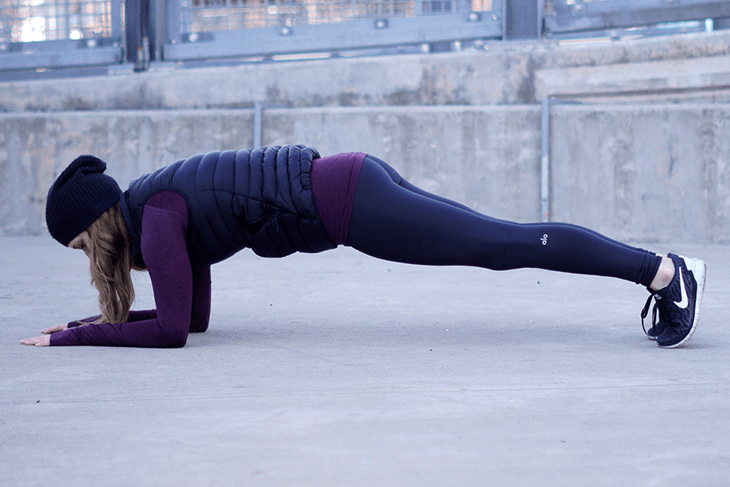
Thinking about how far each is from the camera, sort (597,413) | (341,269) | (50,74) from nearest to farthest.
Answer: (597,413) → (341,269) → (50,74)

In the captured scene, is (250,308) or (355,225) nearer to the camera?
(355,225)

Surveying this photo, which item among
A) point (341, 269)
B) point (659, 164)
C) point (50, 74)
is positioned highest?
point (50, 74)

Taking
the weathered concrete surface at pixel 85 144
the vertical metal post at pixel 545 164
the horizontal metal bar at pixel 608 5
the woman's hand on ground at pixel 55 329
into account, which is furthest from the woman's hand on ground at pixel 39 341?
the horizontal metal bar at pixel 608 5

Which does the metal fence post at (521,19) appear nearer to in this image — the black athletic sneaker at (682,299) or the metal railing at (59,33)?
the metal railing at (59,33)

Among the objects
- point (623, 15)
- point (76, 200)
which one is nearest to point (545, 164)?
point (623, 15)

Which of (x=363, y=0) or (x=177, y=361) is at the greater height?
(x=363, y=0)

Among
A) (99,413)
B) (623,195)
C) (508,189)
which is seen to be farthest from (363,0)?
(99,413)

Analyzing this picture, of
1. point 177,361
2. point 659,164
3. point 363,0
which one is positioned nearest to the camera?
point 177,361

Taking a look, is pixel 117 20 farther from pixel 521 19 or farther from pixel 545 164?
pixel 545 164

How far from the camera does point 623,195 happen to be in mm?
5832

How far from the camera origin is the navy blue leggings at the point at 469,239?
232 cm

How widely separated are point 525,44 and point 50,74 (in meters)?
4.81

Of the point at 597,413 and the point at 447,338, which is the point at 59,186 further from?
the point at 597,413

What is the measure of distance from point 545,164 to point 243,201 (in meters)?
3.94
